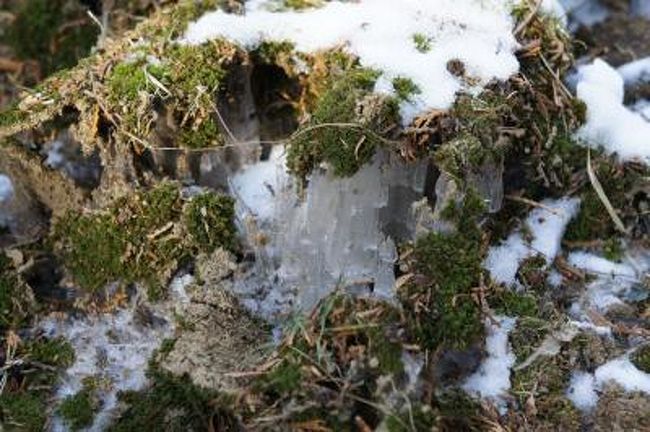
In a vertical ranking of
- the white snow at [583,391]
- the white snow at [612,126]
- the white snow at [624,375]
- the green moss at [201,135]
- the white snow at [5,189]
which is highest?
the green moss at [201,135]

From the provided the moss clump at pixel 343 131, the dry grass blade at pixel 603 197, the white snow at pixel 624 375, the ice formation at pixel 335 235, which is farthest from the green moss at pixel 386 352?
the dry grass blade at pixel 603 197

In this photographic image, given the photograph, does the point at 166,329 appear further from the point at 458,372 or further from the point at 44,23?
the point at 44,23

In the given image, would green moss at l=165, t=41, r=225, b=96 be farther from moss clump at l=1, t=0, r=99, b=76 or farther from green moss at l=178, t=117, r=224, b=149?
moss clump at l=1, t=0, r=99, b=76

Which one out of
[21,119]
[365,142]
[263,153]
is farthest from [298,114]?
[21,119]

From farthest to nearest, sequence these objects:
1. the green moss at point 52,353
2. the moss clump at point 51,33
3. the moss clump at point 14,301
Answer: the moss clump at point 51,33
the moss clump at point 14,301
the green moss at point 52,353

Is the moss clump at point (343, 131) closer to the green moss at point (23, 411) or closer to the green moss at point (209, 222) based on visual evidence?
the green moss at point (209, 222)

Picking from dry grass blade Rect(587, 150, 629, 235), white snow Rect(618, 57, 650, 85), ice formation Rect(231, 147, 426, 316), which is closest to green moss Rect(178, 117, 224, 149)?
ice formation Rect(231, 147, 426, 316)
